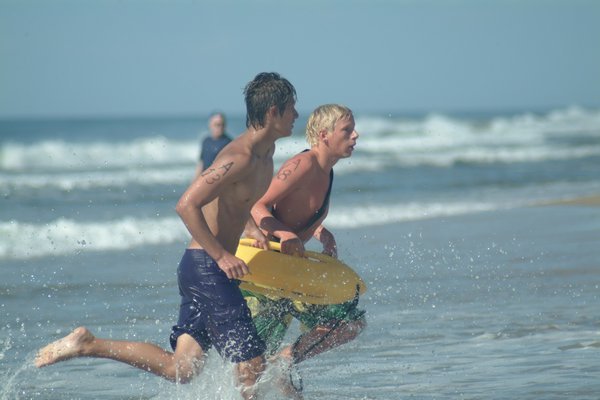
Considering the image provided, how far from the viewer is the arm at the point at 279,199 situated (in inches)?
208

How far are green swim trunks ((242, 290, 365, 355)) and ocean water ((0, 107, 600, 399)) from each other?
1.10ft

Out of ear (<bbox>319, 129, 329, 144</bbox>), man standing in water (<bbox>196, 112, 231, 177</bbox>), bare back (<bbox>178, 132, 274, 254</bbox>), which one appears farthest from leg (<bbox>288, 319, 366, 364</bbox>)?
man standing in water (<bbox>196, 112, 231, 177</bbox>)

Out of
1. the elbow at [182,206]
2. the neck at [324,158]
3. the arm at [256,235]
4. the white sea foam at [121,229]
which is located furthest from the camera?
the white sea foam at [121,229]

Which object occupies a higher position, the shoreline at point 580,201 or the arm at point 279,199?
the arm at point 279,199

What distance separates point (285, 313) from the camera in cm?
549

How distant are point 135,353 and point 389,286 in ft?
12.9

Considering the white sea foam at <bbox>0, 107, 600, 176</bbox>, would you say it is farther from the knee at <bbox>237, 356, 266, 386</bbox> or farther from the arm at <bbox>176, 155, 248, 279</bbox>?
the arm at <bbox>176, 155, 248, 279</bbox>

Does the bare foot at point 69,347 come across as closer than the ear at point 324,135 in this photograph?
Yes

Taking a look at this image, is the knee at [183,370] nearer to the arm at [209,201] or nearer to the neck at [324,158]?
the arm at [209,201]

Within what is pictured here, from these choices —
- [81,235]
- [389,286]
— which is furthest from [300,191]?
[81,235]

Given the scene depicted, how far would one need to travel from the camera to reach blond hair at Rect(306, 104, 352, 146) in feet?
18.1

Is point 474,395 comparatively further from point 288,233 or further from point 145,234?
point 145,234

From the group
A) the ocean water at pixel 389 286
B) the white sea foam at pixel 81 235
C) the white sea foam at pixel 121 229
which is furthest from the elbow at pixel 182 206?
the white sea foam at pixel 81 235

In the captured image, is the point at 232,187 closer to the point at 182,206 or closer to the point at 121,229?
the point at 182,206
